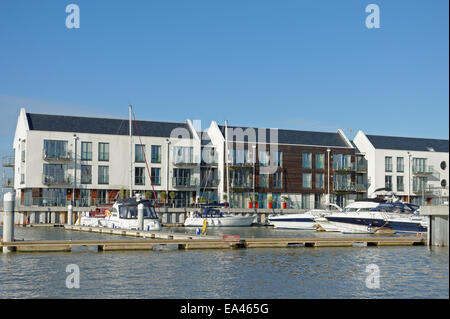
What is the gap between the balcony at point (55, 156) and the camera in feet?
222

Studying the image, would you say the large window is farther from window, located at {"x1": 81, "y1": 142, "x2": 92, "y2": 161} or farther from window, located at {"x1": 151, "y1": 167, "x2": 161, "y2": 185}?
window, located at {"x1": 151, "y1": 167, "x2": 161, "y2": 185}

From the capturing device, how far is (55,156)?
222 feet

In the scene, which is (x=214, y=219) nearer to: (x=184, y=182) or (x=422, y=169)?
(x=184, y=182)

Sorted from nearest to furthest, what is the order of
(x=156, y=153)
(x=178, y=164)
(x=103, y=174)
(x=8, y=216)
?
(x=8, y=216)
(x=103, y=174)
(x=156, y=153)
(x=178, y=164)

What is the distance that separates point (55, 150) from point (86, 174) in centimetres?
453

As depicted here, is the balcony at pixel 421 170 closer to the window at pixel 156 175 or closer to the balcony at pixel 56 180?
the window at pixel 156 175

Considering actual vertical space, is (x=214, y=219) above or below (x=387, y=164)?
below

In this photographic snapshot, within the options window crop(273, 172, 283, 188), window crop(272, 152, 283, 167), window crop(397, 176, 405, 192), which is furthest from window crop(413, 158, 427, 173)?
window crop(272, 152, 283, 167)

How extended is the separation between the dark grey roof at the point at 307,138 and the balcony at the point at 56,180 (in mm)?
20812

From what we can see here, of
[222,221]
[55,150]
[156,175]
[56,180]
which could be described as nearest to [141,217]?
[222,221]
